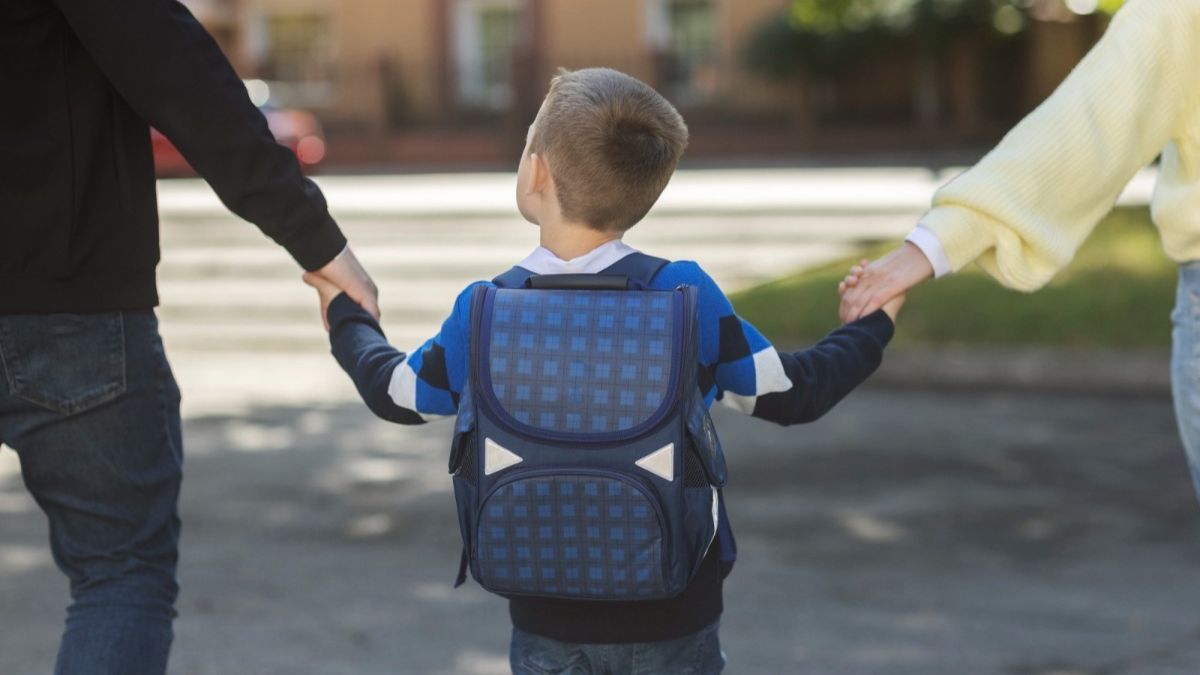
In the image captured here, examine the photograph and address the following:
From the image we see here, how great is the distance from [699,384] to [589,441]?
211 mm

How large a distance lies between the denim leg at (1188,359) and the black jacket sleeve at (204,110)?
4.54 ft

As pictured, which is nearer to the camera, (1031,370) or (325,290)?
(325,290)

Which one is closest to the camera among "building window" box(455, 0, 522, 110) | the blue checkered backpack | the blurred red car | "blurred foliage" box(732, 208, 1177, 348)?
the blue checkered backpack

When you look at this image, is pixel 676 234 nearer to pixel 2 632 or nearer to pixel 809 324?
pixel 809 324

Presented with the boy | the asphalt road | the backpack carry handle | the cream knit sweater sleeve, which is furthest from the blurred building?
the backpack carry handle

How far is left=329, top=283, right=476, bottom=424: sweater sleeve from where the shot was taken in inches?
93.8

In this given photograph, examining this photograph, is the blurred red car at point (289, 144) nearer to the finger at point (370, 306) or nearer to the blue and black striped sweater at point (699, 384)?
the finger at point (370, 306)

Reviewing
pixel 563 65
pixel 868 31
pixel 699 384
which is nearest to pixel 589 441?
pixel 699 384

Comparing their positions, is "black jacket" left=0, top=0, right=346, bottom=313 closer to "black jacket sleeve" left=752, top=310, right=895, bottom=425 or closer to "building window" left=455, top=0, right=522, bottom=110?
"black jacket sleeve" left=752, top=310, right=895, bottom=425

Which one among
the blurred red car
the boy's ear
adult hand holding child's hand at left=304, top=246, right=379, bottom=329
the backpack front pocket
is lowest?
the blurred red car

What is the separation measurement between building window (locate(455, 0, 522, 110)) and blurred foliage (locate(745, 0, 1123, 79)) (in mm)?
5375

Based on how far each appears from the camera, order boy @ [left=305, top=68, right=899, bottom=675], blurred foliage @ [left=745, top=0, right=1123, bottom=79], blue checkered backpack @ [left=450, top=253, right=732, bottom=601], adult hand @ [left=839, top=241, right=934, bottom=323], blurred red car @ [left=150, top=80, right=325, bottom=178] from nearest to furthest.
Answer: blue checkered backpack @ [left=450, top=253, right=732, bottom=601], boy @ [left=305, top=68, right=899, bottom=675], adult hand @ [left=839, top=241, right=934, bottom=323], blurred red car @ [left=150, top=80, right=325, bottom=178], blurred foliage @ [left=745, top=0, right=1123, bottom=79]

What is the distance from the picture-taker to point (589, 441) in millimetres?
2238

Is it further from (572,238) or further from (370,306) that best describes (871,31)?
(572,238)
